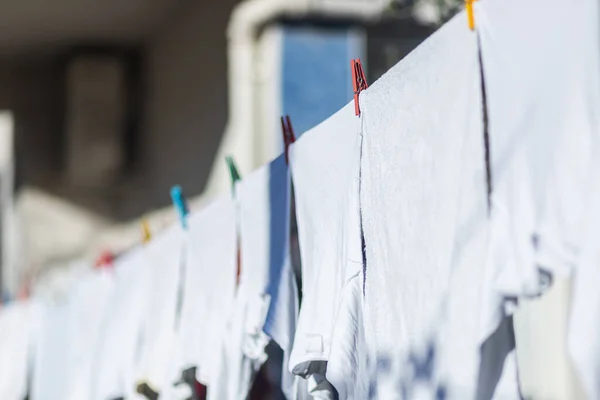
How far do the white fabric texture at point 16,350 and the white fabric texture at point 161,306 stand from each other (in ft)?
4.29

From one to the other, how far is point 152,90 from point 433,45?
4979 mm

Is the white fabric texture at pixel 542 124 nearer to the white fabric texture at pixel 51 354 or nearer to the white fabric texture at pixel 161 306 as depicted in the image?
the white fabric texture at pixel 161 306

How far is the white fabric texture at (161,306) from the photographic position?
120 inches

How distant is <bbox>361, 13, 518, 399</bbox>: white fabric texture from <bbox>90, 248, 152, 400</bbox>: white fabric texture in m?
1.56

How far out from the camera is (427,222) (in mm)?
1744

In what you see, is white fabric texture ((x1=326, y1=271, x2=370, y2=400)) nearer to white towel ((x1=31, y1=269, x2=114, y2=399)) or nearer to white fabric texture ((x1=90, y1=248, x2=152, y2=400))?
white fabric texture ((x1=90, y1=248, x2=152, y2=400))

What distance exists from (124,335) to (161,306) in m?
0.35

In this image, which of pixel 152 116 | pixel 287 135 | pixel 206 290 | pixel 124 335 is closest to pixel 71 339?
pixel 124 335

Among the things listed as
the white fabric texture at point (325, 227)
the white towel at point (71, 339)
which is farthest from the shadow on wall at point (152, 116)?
the white fabric texture at point (325, 227)

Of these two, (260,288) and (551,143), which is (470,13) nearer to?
(551,143)

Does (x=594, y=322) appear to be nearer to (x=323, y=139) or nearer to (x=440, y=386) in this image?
(x=440, y=386)

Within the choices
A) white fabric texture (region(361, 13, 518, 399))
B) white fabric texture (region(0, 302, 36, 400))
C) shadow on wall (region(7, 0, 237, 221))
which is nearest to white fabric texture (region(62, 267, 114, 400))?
white fabric texture (region(0, 302, 36, 400))

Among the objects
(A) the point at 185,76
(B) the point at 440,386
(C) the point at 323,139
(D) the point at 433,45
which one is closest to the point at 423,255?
(B) the point at 440,386

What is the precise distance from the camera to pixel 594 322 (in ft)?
4.36
